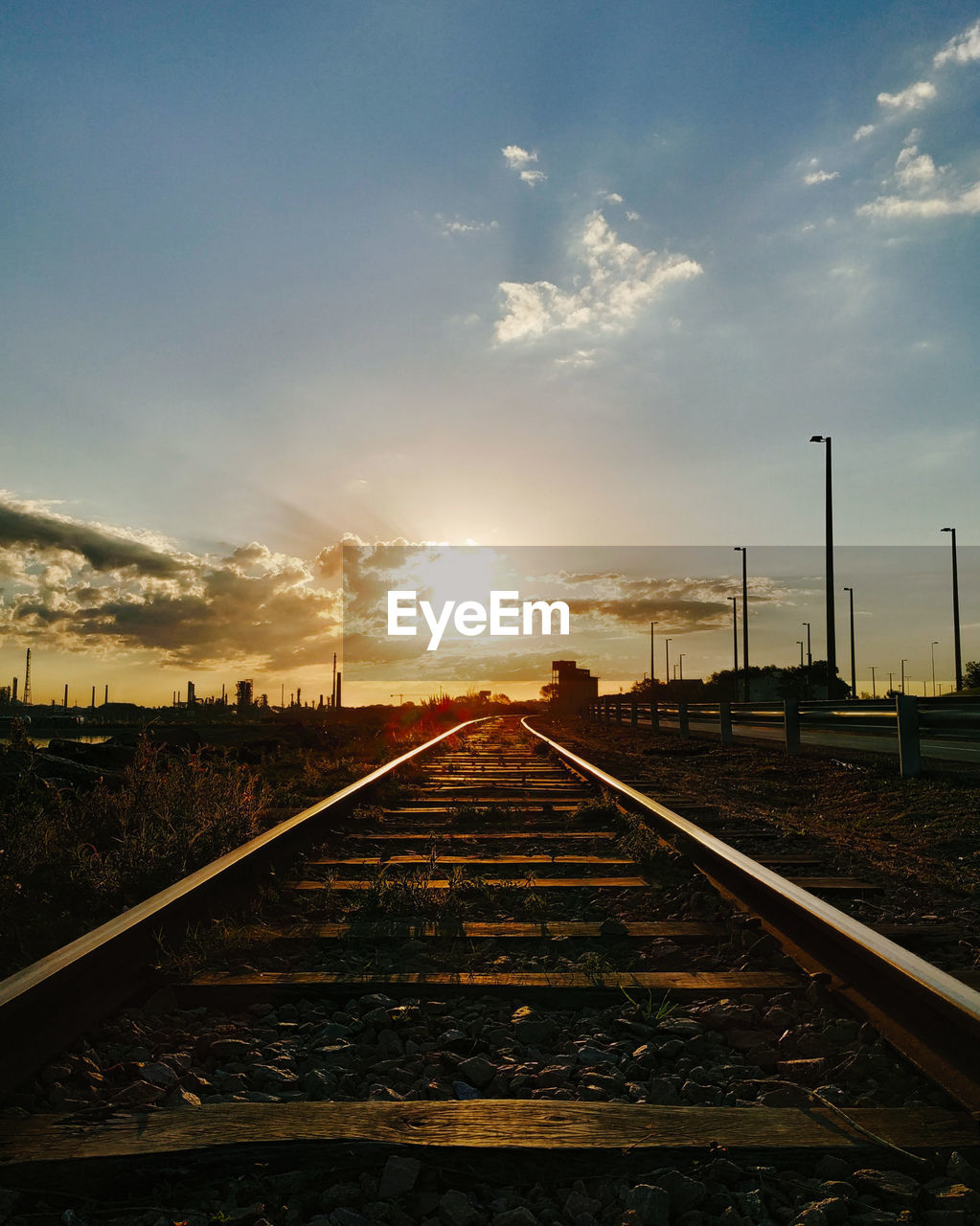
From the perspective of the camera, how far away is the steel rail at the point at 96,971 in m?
2.29

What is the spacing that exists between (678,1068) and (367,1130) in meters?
0.91

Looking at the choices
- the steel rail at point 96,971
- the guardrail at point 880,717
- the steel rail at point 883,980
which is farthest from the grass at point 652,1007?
the guardrail at point 880,717

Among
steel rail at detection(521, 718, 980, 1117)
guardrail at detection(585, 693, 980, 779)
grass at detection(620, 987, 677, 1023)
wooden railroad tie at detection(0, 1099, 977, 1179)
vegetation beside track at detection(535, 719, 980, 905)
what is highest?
guardrail at detection(585, 693, 980, 779)

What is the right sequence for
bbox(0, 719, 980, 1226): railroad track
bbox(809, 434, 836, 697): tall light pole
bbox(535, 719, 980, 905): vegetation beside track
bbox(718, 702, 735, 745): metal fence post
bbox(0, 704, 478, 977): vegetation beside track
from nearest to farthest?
bbox(0, 719, 980, 1226): railroad track, bbox(0, 704, 478, 977): vegetation beside track, bbox(535, 719, 980, 905): vegetation beside track, bbox(718, 702, 735, 745): metal fence post, bbox(809, 434, 836, 697): tall light pole

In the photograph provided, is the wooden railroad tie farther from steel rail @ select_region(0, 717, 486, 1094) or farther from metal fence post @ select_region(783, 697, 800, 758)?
metal fence post @ select_region(783, 697, 800, 758)

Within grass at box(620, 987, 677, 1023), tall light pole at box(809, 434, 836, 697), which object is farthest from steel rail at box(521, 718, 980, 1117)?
tall light pole at box(809, 434, 836, 697)

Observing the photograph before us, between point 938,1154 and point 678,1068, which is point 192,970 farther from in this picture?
point 938,1154

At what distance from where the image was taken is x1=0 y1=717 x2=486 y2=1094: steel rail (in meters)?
2.29

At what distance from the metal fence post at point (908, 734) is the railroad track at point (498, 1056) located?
522 cm

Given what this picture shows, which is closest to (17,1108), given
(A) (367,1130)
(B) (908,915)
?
(A) (367,1130)

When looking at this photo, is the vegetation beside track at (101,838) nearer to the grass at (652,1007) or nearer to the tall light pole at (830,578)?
the grass at (652,1007)

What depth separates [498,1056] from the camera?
7.95 ft

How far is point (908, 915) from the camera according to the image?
390 centimetres

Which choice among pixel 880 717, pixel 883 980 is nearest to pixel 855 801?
pixel 880 717
